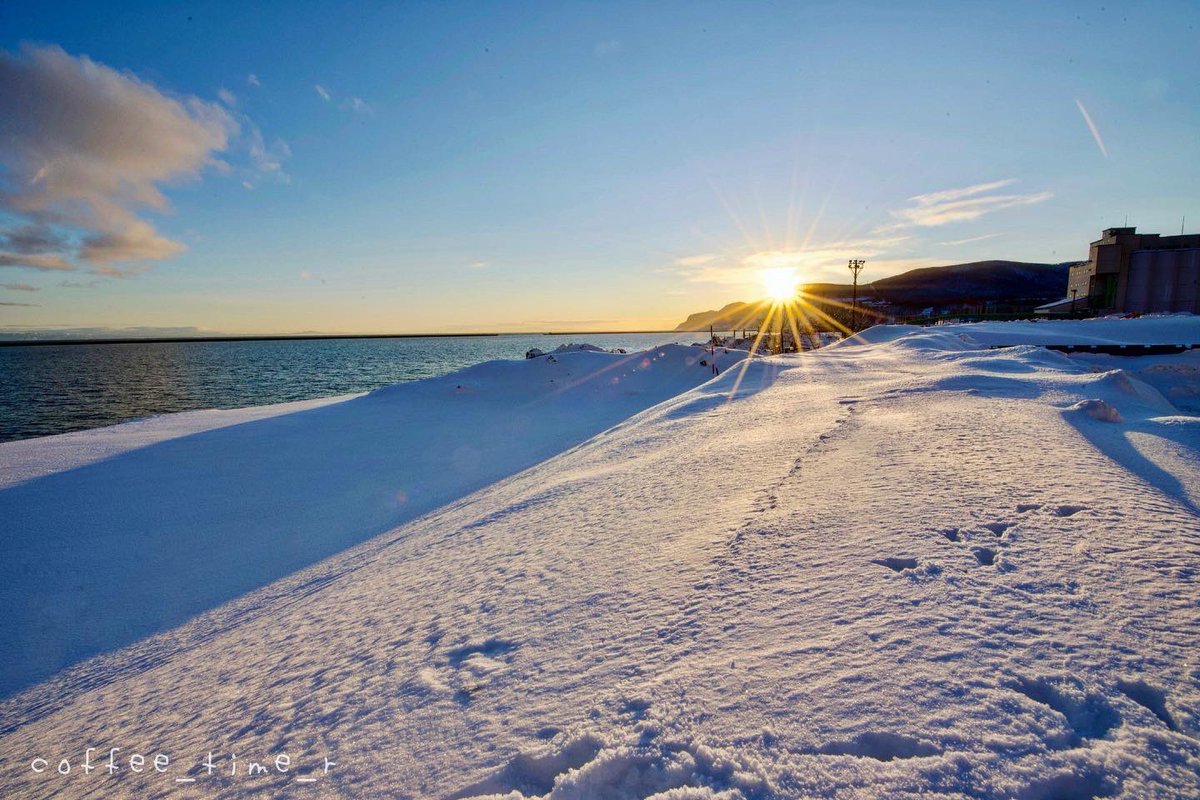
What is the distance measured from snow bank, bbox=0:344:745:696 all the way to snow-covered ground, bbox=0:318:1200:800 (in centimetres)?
91

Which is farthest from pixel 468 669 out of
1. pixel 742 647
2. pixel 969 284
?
pixel 969 284

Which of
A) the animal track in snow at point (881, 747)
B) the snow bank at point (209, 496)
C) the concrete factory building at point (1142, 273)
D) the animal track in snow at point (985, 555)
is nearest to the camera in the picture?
the animal track in snow at point (881, 747)

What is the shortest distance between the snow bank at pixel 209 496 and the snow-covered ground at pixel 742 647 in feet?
2.98

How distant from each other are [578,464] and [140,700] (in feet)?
20.4

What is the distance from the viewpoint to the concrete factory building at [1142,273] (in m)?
42.4

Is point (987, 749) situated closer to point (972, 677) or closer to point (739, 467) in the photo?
point (972, 677)

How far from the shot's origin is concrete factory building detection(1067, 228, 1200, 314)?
139 feet

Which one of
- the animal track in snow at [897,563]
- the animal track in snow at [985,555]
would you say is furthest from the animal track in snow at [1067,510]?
the animal track in snow at [897,563]

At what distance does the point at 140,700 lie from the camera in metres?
4.21

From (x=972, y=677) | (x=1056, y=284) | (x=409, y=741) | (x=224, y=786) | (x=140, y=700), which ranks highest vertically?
(x=1056, y=284)

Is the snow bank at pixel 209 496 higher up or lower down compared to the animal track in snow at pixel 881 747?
lower down

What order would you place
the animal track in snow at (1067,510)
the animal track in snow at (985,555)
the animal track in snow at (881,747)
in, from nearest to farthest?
the animal track in snow at (881,747)
the animal track in snow at (985,555)
the animal track in snow at (1067,510)

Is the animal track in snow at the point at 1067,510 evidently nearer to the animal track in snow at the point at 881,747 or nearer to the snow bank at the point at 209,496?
the animal track in snow at the point at 881,747

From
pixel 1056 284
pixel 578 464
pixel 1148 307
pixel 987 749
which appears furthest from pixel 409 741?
pixel 1056 284
